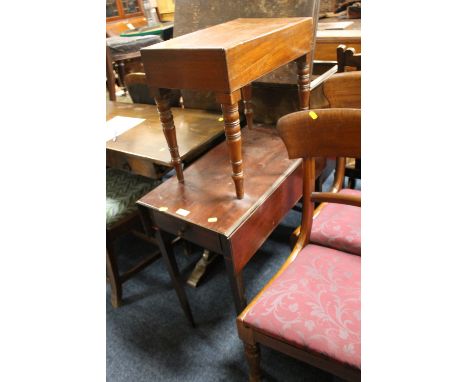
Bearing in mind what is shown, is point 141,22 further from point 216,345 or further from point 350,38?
point 216,345

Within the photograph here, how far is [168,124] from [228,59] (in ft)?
1.30

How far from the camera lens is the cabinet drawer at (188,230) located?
106 cm

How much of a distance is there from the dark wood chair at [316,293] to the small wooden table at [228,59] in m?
0.16

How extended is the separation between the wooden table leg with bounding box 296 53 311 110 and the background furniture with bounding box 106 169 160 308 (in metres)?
0.83

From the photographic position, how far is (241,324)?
3.21 feet

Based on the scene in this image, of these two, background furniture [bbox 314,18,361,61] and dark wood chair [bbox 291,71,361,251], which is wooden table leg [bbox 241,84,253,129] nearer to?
dark wood chair [bbox 291,71,361,251]

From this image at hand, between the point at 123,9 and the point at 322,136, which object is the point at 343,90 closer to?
the point at 322,136

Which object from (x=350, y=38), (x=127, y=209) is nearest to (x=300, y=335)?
(x=127, y=209)

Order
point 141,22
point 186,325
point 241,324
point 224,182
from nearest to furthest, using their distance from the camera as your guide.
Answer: point 241,324, point 224,182, point 186,325, point 141,22

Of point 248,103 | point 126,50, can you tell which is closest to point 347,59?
point 248,103

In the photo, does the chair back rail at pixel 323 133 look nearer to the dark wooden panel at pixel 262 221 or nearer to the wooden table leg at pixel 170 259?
the dark wooden panel at pixel 262 221

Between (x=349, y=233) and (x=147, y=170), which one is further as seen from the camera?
(x=147, y=170)

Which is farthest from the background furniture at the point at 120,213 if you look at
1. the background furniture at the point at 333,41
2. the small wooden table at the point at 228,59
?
the background furniture at the point at 333,41

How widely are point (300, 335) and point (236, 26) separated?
1006mm
